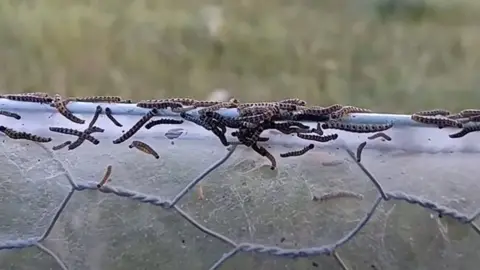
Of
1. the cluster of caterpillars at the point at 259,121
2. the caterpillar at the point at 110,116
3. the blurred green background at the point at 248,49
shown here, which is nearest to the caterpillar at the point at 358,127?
the cluster of caterpillars at the point at 259,121

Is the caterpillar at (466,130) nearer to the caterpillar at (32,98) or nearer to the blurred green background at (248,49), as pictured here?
the caterpillar at (32,98)

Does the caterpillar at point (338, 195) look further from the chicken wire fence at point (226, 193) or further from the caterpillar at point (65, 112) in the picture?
the caterpillar at point (65, 112)

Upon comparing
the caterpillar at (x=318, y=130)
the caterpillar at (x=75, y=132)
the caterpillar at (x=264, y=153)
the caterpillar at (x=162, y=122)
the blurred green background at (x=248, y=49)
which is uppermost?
the blurred green background at (x=248, y=49)

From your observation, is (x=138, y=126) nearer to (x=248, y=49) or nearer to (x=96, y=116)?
(x=96, y=116)

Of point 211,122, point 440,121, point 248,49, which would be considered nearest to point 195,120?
point 211,122

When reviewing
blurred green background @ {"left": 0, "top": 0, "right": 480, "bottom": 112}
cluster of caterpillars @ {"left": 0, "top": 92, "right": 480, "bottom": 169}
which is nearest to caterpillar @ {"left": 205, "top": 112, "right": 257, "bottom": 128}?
cluster of caterpillars @ {"left": 0, "top": 92, "right": 480, "bottom": 169}

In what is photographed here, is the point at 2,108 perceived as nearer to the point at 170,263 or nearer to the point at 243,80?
the point at 170,263

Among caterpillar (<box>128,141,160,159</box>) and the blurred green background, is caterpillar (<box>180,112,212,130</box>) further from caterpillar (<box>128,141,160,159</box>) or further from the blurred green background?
the blurred green background

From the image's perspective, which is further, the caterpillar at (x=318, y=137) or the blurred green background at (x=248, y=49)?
the blurred green background at (x=248, y=49)

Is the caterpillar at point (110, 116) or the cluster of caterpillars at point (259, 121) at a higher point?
the caterpillar at point (110, 116)
